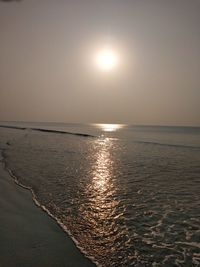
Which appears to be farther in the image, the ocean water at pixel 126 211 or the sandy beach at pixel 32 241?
the ocean water at pixel 126 211

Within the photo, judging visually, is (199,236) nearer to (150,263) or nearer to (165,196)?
(150,263)

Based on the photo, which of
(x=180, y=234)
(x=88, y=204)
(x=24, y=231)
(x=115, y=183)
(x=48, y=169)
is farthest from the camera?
(x=48, y=169)

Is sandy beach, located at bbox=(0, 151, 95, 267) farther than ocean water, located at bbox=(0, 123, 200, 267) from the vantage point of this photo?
No

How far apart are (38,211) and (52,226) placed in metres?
1.33

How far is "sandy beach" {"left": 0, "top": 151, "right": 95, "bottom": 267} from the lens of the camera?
16.9 feet

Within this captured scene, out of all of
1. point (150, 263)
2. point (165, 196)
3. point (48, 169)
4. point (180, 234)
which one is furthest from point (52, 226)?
point (48, 169)

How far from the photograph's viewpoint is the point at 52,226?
7070 mm

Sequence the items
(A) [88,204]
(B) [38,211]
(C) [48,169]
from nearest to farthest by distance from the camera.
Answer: (B) [38,211], (A) [88,204], (C) [48,169]

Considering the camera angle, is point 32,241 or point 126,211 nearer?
point 32,241

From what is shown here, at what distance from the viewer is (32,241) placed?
19.6 feet

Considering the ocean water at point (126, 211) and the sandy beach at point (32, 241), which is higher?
the sandy beach at point (32, 241)

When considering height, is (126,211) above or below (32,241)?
below

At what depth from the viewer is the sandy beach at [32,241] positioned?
5148mm

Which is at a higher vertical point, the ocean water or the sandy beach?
the sandy beach
